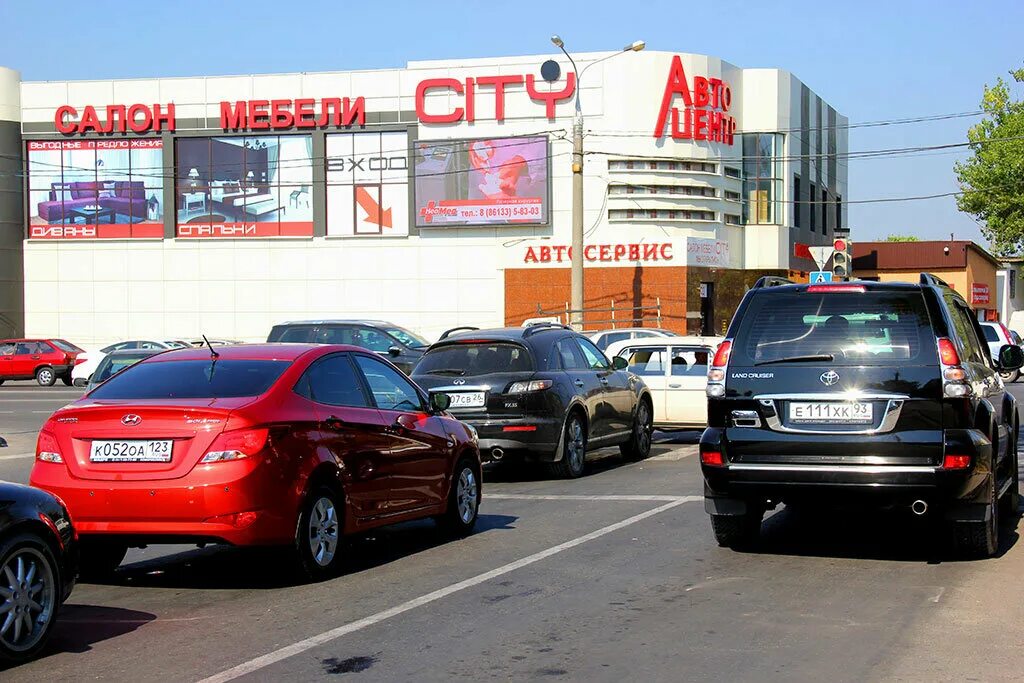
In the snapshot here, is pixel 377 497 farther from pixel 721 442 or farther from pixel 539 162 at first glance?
pixel 539 162

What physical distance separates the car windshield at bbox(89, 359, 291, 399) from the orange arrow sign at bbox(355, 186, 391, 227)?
40.6 m

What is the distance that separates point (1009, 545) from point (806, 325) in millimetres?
2597

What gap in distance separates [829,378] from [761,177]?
42062 millimetres

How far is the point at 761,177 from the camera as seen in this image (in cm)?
4966

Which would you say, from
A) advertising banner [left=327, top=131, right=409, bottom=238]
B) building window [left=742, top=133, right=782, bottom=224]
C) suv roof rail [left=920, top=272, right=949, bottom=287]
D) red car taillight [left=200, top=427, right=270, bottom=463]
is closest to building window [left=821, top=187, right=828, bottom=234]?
building window [left=742, top=133, right=782, bottom=224]

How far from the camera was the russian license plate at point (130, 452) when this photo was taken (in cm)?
796

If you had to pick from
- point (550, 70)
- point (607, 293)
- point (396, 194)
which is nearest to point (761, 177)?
point (607, 293)

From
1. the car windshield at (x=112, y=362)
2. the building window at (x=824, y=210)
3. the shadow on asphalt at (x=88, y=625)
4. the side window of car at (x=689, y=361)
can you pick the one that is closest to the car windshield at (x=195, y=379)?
the shadow on asphalt at (x=88, y=625)

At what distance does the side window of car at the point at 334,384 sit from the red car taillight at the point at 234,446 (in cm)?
69

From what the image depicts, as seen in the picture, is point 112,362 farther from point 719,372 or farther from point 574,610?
point 574,610

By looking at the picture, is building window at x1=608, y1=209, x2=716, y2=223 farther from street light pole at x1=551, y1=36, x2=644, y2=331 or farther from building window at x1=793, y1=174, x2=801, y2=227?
street light pole at x1=551, y1=36, x2=644, y2=331

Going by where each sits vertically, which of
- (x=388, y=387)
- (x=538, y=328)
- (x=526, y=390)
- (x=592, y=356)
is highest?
(x=538, y=328)

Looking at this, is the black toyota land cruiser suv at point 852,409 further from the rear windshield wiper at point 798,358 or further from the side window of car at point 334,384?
the side window of car at point 334,384

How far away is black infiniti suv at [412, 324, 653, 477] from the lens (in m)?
14.3
